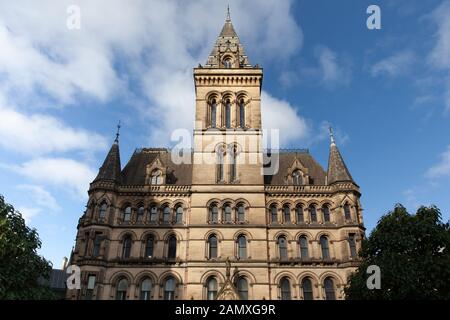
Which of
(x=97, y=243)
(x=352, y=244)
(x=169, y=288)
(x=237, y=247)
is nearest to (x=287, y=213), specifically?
(x=237, y=247)

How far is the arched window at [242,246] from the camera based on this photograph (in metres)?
29.5

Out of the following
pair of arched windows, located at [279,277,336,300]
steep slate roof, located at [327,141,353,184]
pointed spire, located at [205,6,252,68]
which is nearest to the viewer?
pair of arched windows, located at [279,277,336,300]

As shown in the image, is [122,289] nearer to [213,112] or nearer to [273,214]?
[273,214]

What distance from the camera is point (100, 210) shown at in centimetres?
3069

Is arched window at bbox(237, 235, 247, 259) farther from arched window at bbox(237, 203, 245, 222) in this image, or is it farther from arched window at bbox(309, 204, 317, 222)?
arched window at bbox(309, 204, 317, 222)

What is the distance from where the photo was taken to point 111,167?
3259 centimetres

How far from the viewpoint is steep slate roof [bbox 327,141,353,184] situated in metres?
31.7

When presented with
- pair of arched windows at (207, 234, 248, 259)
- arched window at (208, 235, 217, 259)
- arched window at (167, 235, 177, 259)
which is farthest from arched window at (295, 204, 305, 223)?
arched window at (167, 235, 177, 259)

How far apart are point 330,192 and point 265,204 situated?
5.88 m

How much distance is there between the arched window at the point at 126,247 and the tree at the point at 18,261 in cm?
748

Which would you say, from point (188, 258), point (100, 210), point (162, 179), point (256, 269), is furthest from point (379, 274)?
point (100, 210)

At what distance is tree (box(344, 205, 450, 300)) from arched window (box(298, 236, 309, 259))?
623 cm
